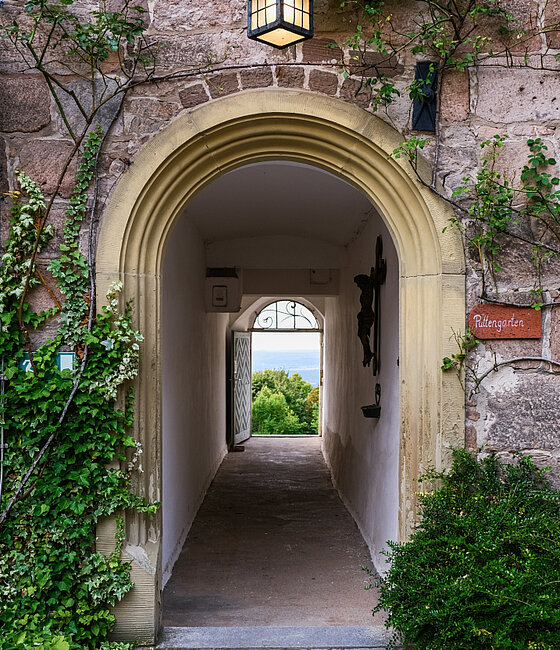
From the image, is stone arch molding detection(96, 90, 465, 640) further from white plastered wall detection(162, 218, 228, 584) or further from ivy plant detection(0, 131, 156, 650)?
white plastered wall detection(162, 218, 228, 584)

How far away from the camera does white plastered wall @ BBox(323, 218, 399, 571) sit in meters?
4.02

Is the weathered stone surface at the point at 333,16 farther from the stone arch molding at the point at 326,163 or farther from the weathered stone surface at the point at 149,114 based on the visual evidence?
the weathered stone surface at the point at 149,114

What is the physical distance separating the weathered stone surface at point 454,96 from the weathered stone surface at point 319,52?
19.3 inches

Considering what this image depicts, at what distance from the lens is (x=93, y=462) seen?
283 centimetres

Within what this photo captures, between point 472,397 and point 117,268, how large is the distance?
166cm

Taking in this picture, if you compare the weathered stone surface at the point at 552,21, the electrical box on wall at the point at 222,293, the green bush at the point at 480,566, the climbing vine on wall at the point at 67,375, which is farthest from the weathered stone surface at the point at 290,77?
the electrical box on wall at the point at 222,293

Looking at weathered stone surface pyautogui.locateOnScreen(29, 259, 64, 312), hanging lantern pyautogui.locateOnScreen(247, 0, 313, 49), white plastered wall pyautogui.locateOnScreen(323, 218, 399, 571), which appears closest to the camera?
hanging lantern pyautogui.locateOnScreen(247, 0, 313, 49)

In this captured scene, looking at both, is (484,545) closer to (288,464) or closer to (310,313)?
(288,464)

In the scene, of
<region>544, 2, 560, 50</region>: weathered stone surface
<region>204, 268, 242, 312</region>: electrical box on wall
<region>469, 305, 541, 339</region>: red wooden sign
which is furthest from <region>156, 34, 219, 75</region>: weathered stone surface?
<region>204, 268, 242, 312</region>: electrical box on wall

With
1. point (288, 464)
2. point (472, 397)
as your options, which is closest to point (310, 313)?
point (288, 464)

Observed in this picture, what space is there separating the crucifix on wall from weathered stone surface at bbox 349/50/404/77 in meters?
1.73

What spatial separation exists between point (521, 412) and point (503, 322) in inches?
16.2

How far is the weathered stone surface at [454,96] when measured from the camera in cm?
295

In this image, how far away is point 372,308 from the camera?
4.89m
